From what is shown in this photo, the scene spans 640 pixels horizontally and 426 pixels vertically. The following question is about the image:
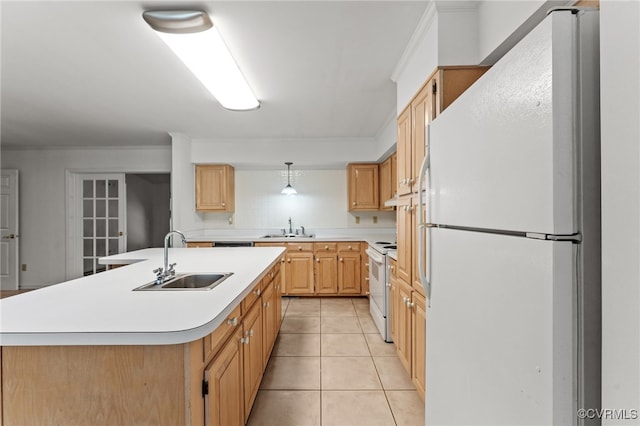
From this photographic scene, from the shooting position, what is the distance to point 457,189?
103 cm

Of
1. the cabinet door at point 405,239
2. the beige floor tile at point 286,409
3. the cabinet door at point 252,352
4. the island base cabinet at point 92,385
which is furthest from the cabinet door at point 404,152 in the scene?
the island base cabinet at point 92,385

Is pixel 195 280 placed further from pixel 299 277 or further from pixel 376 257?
pixel 299 277

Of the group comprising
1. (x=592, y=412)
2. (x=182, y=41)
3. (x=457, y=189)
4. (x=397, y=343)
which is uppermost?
(x=182, y=41)

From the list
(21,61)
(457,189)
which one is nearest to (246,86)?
(21,61)

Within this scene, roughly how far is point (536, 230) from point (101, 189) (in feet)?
20.3

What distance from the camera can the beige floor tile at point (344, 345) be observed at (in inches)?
104

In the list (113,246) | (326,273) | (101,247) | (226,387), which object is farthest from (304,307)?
(101,247)

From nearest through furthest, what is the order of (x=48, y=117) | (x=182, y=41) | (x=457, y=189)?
(x=457, y=189)
(x=182, y=41)
(x=48, y=117)

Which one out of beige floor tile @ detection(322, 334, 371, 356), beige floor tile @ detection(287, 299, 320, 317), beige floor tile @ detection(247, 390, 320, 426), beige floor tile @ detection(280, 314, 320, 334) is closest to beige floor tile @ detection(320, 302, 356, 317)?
beige floor tile @ detection(287, 299, 320, 317)

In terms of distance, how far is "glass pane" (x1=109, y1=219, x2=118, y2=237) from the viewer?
16.8 feet

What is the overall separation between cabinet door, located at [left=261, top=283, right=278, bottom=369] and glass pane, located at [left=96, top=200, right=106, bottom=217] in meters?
4.18
